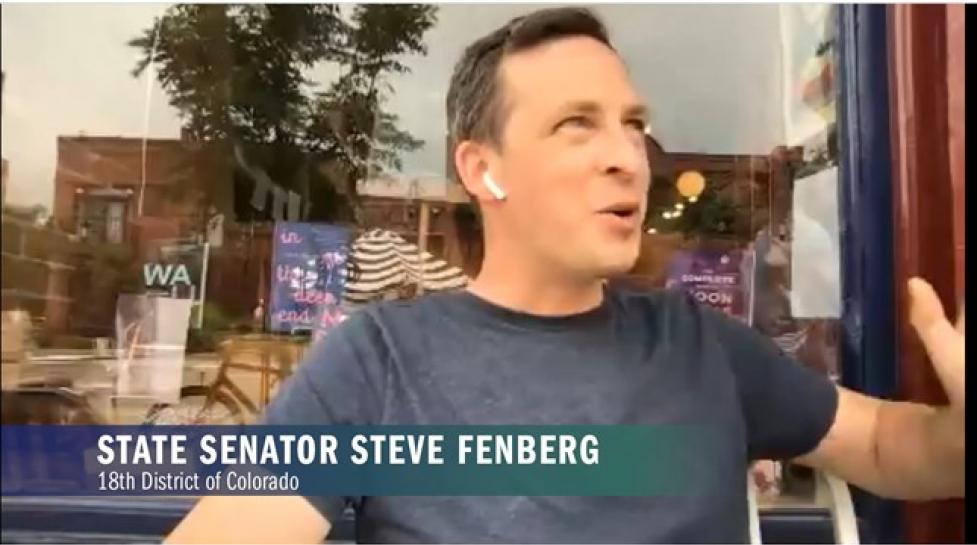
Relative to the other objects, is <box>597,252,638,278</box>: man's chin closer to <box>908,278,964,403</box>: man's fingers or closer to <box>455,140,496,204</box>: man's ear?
<box>455,140,496,204</box>: man's ear

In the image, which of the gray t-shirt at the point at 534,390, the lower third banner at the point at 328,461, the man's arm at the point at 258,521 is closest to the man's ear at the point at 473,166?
the gray t-shirt at the point at 534,390

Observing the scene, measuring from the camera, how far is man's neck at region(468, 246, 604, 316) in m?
1.05

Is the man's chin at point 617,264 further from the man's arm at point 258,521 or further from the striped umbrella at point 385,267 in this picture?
the man's arm at point 258,521

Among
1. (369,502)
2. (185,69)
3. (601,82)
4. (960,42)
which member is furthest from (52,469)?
(960,42)

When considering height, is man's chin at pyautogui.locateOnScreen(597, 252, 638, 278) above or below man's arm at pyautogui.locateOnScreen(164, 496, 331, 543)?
above

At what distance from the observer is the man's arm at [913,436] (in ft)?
3.37

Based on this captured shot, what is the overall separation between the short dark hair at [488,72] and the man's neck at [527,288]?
12 cm

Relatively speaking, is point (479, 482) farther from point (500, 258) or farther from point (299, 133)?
point (299, 133)

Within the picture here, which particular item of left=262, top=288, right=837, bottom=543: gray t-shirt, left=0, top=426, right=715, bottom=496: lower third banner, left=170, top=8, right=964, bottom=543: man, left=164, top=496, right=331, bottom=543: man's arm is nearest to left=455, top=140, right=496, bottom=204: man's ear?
left=170, top=8, right=964, bottom=543: man

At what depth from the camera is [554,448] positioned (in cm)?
102

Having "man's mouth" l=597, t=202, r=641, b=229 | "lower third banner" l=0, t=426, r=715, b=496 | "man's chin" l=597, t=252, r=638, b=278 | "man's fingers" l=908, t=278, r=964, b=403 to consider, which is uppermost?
"man's mouth" l=597, t=202, r=641, b=229

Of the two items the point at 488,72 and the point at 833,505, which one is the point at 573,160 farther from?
the point at 833,505

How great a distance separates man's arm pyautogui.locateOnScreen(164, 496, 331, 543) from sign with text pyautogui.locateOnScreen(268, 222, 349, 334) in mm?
165

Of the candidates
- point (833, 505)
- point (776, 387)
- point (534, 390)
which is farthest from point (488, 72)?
point (833, 505)
